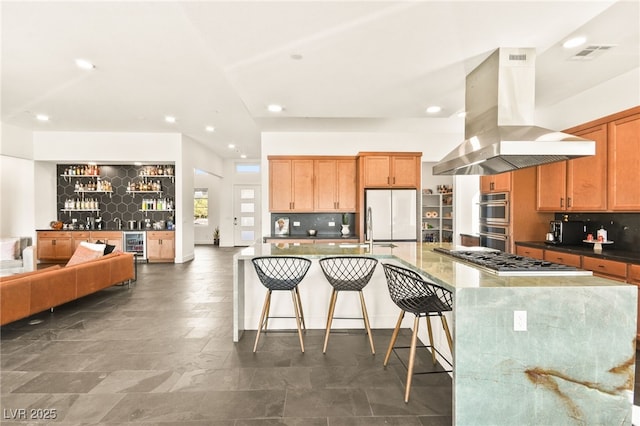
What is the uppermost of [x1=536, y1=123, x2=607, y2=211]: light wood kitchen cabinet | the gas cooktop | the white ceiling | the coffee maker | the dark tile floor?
the white ceiling

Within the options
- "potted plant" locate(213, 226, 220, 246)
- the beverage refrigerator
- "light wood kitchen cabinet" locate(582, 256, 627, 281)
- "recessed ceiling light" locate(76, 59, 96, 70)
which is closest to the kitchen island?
"light wood kitchen cabinet" locate(582, 256, 627, 281)

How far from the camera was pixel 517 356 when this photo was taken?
172cm

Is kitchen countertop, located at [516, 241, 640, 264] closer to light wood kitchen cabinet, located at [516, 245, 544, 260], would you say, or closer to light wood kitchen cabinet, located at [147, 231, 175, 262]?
light wood kitchen cabinet, located at [516, 245, 544, 260]

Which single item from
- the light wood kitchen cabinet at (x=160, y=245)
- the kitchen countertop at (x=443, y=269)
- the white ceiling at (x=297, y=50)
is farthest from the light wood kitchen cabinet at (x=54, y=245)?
the kitchen countertop at (x=443, y=269)

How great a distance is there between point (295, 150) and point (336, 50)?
3638 millimetres

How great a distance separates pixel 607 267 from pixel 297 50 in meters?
3.61

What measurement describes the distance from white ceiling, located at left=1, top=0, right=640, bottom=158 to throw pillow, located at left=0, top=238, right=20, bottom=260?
252 cm

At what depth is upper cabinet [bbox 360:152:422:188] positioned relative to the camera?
5.64 m

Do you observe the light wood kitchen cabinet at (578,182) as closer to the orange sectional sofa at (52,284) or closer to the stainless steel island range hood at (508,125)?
the stainless steel island range hood at (508,125)

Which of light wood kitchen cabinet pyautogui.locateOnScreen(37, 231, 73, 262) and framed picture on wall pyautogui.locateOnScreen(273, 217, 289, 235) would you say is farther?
light wood kitchen cabinet pyautogui.locateOnScreen(37, 231, 73, 262)

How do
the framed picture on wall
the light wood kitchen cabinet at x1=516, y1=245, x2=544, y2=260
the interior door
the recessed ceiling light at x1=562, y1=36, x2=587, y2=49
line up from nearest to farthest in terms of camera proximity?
the recessed ceiling light at x1=562, y1=36, x2=587, y2=49
the light wood kitchen cabinet at x1=516, y1=245, x2=544, y2=260
the framed picture on wall
the interior door

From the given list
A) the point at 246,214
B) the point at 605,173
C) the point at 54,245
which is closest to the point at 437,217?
the point at 605,173

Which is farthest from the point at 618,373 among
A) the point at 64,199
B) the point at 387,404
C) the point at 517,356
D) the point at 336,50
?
the point at 64,199

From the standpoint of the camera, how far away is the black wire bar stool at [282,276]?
287 centimetres
